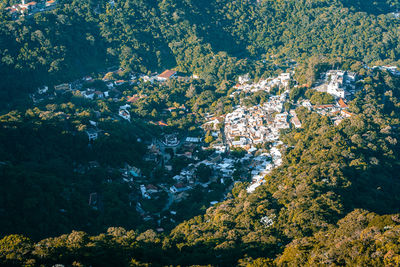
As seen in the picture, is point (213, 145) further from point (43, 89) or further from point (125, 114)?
point (43, 89)

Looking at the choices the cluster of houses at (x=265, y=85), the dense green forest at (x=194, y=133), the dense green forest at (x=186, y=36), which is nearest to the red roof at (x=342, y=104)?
the dense green forest at (x=194, y=133)

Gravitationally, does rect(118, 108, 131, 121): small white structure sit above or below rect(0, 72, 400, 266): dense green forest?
above

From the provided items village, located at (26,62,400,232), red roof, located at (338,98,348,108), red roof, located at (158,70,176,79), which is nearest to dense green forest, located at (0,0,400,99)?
red roof, located at (158,70,176,79)

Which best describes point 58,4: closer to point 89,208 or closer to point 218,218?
point 89,208

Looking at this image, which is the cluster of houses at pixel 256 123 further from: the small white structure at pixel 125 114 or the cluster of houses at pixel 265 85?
the small white structure at pixel 125 114

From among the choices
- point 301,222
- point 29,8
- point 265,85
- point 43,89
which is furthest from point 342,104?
point 29,8

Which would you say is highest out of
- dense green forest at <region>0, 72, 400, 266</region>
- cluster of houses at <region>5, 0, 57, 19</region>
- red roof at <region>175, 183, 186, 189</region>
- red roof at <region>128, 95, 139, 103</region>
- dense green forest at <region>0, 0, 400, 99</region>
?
cluster of houses at <region>5, 0, 57, 19</region>

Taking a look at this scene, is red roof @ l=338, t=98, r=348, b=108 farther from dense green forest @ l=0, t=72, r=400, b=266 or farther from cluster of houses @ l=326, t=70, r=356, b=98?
dense green forest @ l=0, t=72, r=400, b=266
